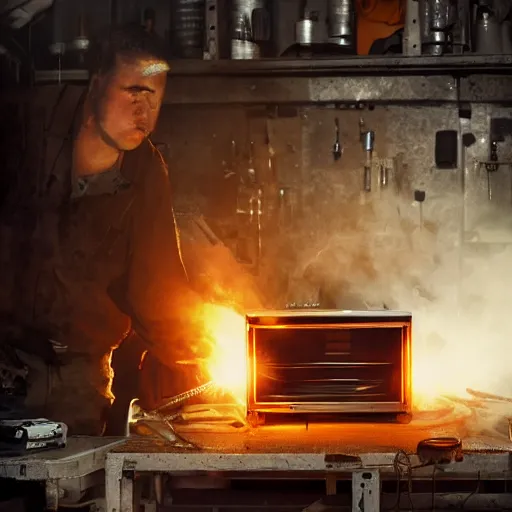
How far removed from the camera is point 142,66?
4695 millimetres

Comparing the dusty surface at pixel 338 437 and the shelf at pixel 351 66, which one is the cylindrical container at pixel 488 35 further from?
the dusty surface at pixel 338 437

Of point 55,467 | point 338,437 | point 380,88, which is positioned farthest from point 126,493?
point 380,88

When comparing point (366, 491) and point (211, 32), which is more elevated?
point (211, 32)

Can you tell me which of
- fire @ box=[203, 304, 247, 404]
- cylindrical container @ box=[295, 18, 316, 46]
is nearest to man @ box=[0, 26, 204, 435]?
fire @ box=[203, 304, 247, 404]

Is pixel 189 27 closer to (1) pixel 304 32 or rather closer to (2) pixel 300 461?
(1) pixel 304 32

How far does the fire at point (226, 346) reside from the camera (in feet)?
15.3

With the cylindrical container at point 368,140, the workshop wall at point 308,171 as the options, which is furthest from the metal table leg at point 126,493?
the cylindrical container at point 368,140

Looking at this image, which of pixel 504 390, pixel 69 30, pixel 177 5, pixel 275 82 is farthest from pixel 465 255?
pixel 69 30

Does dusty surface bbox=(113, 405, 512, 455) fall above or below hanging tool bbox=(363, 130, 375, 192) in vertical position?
below

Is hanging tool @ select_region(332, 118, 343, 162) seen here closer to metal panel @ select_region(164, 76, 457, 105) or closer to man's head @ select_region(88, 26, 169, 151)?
metal panel @ select_region(164, 76, 457, 105)

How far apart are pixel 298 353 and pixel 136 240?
1.27m

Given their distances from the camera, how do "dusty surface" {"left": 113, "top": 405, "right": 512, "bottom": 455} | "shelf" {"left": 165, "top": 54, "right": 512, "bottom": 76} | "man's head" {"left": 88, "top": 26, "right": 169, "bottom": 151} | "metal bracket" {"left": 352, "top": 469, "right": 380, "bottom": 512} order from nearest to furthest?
"metal bracket" {"left": 352, "top": 469, "right": 380, "bottom": 512}
"dusty surface" {"left": 113, "top": 405, "right": 512, "bottom": 455}
"shelf" {"left": 165, "top": 54, "right": 512, "bottom": 76}
"man's head" {"left": 88, "top": 26, "right": 169, "bottom": 151}

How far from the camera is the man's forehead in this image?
4691mm

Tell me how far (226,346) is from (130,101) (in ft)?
5.03
